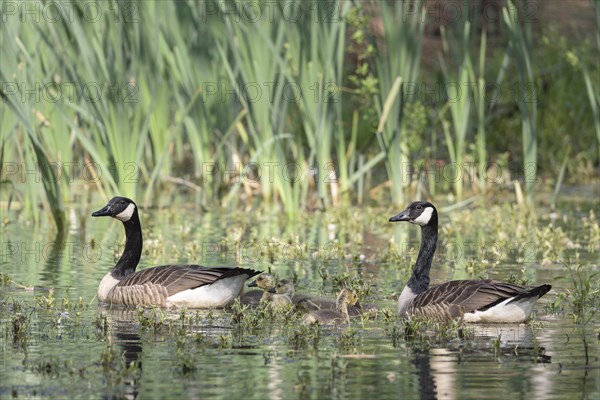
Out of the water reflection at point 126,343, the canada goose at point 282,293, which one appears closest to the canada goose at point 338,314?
the canada goose at point 282,293

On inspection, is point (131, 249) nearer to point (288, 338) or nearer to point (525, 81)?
point (288, 338)

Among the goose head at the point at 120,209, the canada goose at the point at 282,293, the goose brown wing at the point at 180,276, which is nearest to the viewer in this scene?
the canada goose at the point at 282,293

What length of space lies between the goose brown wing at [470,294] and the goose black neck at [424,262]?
692 millimetres

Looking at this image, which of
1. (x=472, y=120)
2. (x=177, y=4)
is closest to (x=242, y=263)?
(x=177, y=4)

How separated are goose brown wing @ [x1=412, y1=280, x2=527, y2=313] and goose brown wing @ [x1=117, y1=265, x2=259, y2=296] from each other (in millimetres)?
1617

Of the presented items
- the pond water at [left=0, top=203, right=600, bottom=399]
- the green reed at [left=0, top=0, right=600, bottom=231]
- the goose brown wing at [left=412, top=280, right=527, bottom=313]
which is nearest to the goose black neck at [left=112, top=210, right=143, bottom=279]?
the pond water at [left=0, top=203, right=600, bottom=399]

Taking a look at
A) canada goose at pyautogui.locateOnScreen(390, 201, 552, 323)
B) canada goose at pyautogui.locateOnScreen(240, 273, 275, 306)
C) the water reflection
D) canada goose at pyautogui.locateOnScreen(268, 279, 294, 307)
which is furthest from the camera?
canada goose at pyautogui.locateOnScreen(240, 273, 275, 306)

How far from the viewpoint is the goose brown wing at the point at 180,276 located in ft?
38.2

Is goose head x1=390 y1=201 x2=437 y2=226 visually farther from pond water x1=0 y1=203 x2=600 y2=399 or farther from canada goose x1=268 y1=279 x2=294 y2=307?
canada goose x1=268 y1=279 x2=294 y2=307

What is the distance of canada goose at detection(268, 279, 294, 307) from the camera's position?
11208 millimetres

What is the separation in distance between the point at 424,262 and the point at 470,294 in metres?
1.35

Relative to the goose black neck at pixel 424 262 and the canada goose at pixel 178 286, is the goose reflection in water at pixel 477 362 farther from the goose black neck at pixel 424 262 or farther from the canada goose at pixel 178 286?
the canada goose at pixel 178 286

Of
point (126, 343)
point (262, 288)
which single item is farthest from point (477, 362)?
point (262, 288)

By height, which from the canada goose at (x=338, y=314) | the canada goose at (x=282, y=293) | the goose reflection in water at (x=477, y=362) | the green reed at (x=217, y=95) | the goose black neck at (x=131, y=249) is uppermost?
the green reed at (x=217, y=95)
